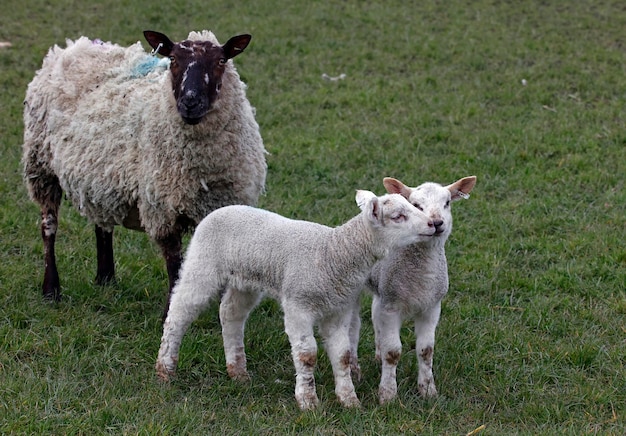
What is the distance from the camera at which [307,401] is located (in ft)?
14.4

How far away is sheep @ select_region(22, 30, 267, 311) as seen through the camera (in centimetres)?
534

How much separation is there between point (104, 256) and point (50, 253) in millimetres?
395

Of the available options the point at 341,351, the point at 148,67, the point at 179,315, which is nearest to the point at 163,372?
the point at 179,315

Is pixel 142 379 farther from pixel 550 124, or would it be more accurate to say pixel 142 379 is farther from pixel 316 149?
pixel 550 124

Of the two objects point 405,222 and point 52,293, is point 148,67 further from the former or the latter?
point 405,222

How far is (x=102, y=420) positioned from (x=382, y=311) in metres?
1.57

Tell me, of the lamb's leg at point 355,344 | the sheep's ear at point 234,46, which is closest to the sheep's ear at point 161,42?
the sheep's ear at point 234,46

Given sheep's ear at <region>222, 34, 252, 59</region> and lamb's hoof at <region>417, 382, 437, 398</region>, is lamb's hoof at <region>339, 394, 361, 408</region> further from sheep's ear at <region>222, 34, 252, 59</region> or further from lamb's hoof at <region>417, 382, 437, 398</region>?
sheep's ear at <region>222, 34, 252, 59</region>

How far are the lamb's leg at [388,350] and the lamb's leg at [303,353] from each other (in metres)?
0.41

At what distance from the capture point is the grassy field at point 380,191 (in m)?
4.50

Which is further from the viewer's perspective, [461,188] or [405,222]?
[461,188]

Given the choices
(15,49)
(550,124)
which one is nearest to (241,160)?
(550,124)

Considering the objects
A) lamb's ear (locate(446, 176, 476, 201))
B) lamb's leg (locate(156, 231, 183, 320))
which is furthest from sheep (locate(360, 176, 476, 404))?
lamb's leg (locate(156, 231, 183, 320))

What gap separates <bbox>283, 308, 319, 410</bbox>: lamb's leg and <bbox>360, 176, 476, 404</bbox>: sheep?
433 mm
